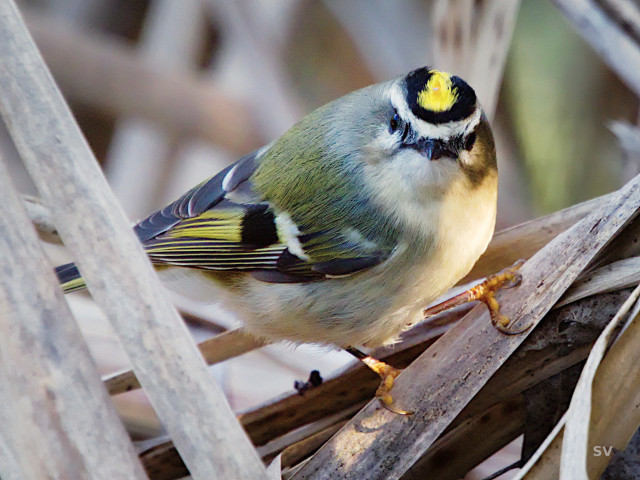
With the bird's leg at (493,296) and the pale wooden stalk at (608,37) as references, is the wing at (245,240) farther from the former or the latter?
the pale wooden stalk at (608,37)

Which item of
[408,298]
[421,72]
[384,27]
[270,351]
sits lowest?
[408,298]

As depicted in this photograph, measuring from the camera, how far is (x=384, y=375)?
1.69 m

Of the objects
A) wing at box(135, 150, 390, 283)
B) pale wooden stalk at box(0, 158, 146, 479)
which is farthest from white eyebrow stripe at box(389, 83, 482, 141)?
pale wooden stalk at box(0, 158, 146, 479)

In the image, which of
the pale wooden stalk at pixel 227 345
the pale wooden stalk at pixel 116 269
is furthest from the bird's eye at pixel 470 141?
the pale wooden stalk at pixel 116 269

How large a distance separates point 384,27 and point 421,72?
4.72ft

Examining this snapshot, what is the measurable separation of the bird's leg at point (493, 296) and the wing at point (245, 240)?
0.20 meters

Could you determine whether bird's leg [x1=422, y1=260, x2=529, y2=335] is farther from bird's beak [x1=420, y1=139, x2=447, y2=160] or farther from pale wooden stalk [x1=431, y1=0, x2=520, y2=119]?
pale wooden stalk [x1=431, y1=0, x2=520, y2=119]

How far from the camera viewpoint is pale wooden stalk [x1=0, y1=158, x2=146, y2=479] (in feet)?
3.11

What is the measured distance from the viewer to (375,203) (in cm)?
171

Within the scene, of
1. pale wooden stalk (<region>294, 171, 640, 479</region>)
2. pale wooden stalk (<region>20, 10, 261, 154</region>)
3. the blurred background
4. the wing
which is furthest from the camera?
pale wooden stalk (<region>20, 10, 261, 154</region>)

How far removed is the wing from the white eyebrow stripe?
11.5 inches

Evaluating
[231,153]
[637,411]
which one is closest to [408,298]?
[637,411]

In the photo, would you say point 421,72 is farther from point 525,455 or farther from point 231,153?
point 231,153

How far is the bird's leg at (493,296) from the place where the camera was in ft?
4.65
